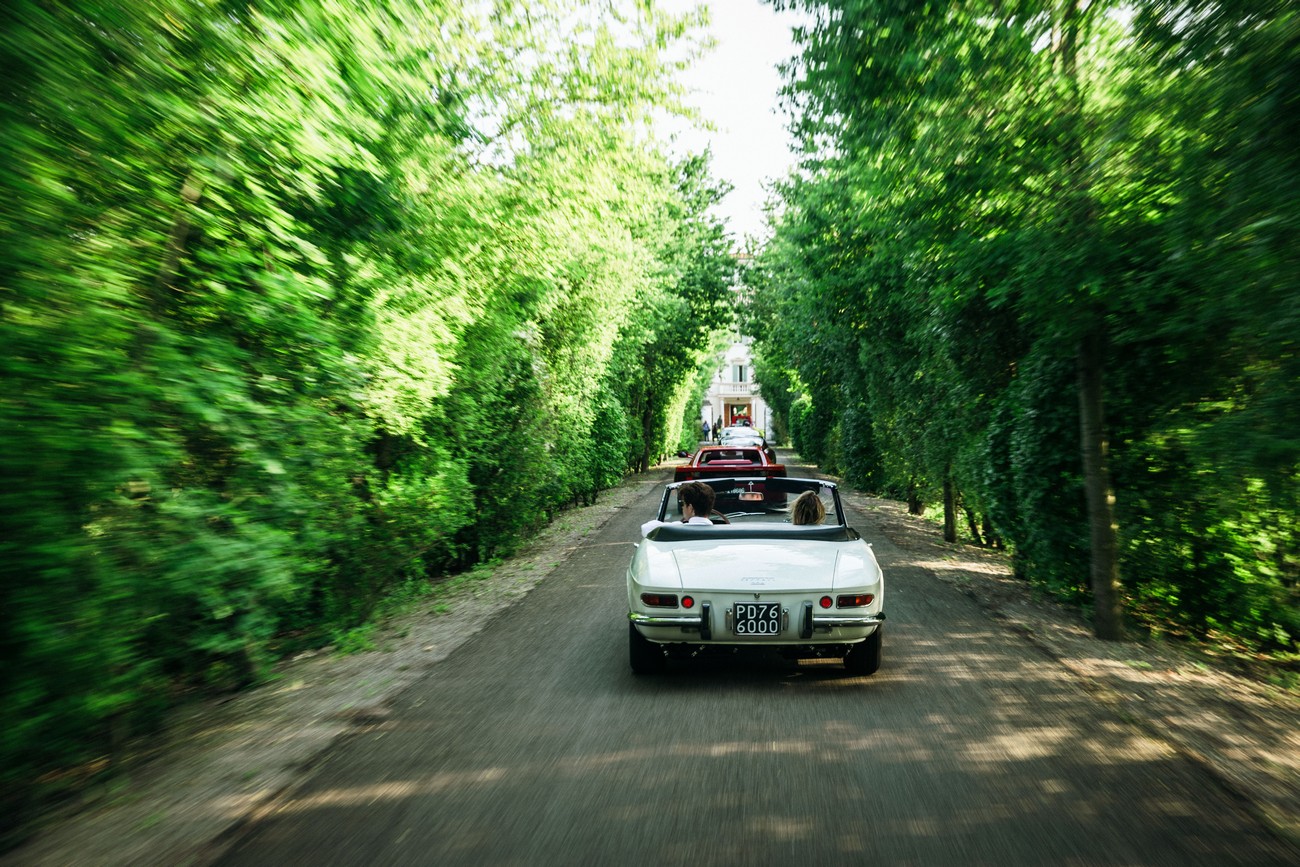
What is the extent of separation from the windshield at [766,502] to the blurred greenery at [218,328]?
3.09 metres

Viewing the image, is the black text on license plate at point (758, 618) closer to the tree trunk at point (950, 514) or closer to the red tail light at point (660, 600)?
the red tail light at point (660, 600)

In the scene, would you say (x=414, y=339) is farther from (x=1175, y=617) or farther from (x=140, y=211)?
(x=1175, y=617)

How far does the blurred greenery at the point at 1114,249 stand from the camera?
423 centimetres

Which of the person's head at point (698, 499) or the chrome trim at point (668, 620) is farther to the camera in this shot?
the person's head at point (698, 499)

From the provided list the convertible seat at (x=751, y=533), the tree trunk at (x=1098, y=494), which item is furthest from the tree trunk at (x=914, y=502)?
the convertible seat at (x=751, y=533)

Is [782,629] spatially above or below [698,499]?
below

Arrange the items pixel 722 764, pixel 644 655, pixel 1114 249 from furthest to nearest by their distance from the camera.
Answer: pixel 1114 249
pixel 644 655
pixel 722 764

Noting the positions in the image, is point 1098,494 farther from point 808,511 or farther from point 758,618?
point 758,618

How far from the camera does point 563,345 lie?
15.8 metres

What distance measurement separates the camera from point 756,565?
5.90m

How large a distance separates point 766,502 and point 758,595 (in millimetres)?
2606

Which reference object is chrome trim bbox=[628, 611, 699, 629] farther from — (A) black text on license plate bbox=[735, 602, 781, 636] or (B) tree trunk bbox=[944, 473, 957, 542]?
(B) tree trunk bbox=[944, 473, 957, 542]

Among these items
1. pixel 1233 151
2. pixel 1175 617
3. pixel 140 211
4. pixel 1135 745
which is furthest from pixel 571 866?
pixel 1175 617

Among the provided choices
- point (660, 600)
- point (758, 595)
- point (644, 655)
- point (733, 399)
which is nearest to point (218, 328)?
point (660, 600)
